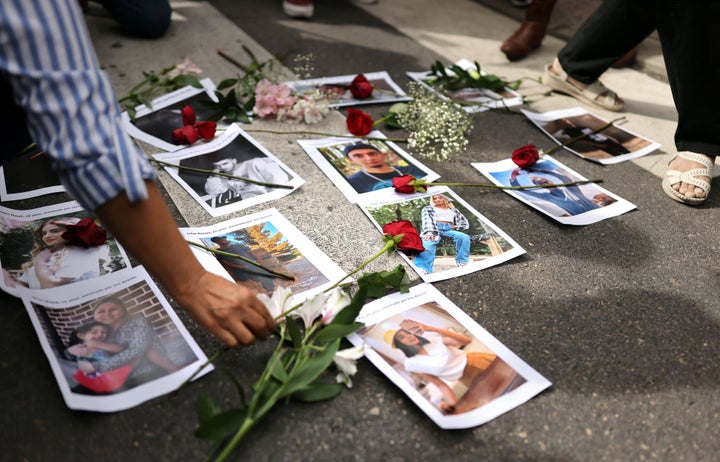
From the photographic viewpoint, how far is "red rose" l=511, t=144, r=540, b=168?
177 cm

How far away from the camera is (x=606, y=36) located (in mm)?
2053

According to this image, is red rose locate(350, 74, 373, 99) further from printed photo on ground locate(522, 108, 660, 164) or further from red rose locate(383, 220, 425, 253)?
red rose locate(383, 220, 425, 253)

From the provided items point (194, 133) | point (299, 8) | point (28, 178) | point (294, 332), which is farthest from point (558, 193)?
point (299, 8)

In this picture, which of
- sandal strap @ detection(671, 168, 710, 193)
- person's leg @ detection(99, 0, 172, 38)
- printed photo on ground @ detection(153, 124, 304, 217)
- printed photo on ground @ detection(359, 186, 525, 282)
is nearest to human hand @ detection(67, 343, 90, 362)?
printed photo on ground @ detection(153, 124, 304, 217)

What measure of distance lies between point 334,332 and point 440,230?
54cm

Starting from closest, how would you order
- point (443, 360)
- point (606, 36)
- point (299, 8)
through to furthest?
1. point (443, 360)
2. point (606, 36)
3. point (299, 8)

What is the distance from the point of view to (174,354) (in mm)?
1101

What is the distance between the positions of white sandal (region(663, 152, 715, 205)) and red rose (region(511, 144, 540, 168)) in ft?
1.39

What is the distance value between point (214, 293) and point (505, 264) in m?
0.78

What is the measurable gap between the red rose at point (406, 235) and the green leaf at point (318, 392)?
44cm

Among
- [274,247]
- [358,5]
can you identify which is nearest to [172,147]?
[274,247]

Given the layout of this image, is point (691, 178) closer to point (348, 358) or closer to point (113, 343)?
point (348, 358)

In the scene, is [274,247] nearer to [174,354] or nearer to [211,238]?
[211,238]

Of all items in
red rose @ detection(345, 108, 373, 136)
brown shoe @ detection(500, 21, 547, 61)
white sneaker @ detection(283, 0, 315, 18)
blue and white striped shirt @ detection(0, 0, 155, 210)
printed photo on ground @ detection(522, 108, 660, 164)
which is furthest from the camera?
white sneaker @ detection(283, 0, 315, 18)
